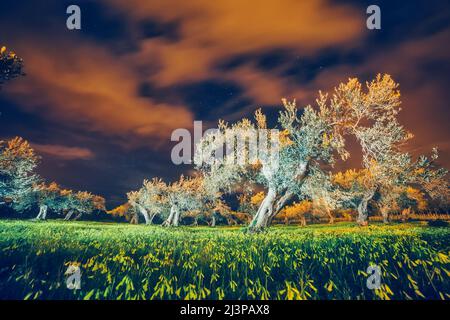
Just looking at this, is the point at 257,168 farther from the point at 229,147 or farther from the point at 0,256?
the point at 0,256

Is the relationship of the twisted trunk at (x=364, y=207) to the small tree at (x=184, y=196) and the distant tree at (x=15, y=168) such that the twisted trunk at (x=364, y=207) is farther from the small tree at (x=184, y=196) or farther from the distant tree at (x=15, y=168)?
the distant tree at (x=15, y=168)

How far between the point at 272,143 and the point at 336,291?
19.5 meters

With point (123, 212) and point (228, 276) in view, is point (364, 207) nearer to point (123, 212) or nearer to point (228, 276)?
point (228, 276)

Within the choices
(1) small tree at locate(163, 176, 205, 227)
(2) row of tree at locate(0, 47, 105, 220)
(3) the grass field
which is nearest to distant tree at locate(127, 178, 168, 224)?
(1) small tree at locate(163, 176, 205, 227)

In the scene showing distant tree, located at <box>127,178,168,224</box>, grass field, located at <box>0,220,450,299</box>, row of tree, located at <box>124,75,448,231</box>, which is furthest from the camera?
distant tree, located at <box>127,178,168,224</box>


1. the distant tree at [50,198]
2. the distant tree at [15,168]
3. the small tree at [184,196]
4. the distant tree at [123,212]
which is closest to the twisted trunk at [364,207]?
the small tree at [184,196]

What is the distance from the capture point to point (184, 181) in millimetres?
67500

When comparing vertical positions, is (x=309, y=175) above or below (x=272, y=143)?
below

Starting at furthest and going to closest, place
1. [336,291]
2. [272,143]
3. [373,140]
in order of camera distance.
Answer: [272,143] → [373,140] → [336,291]

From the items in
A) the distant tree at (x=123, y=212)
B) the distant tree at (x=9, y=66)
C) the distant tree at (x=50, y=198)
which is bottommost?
the distant tree at (x=123, y=212)

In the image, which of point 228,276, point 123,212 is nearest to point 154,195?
point 228,276

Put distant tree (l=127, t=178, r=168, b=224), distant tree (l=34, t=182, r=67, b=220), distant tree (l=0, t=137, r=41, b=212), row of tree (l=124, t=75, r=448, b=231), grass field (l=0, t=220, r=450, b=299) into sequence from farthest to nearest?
distant tree (l=34, t=182, r=67, b=220) < distant tree (l=127, t=178, r=168, b=224) < distant tree (l=0, t=137, r=41, b=212) < row of tree (l=124, t=75, r=448, b=231) < grass field (l=0, t=220, r=450, b=299)

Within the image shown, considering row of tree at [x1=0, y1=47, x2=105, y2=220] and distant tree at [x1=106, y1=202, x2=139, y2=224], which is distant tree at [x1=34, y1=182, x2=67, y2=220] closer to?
row of tree at [x1=0, y1=47, x2=105, y2=220]
